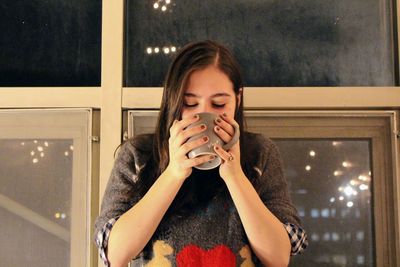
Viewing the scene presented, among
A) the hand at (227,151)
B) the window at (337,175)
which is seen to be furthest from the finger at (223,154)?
the window at (337,175)

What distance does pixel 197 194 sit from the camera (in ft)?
3.53

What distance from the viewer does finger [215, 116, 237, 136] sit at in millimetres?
952

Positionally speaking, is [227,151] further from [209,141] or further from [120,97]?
[120,97]

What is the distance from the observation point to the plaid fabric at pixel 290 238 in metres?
1.03

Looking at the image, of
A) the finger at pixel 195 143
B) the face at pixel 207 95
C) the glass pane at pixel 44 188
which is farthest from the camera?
the glass pane at pixel 44 188

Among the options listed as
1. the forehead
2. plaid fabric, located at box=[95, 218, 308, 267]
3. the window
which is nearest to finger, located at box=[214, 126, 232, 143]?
the forehead

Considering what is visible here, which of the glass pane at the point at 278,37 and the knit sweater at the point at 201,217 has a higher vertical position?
the glass pane at the point at 278,37

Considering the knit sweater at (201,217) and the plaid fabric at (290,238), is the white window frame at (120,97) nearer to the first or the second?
the knit sweater at (201,217)

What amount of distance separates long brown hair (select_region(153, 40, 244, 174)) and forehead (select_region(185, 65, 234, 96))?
0.01 meters

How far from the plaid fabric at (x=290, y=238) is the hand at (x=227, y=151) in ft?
0.60

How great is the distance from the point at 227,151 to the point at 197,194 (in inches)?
5.9

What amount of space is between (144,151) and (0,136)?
0.62 metres

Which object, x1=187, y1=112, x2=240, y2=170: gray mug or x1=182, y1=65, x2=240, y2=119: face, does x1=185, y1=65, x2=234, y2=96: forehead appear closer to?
x1=182, y1=65, x2=240, y2=119: face

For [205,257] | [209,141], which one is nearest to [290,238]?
[205,257]
